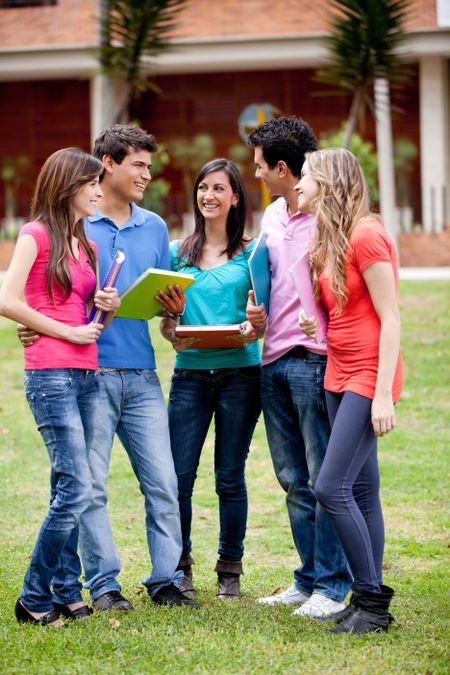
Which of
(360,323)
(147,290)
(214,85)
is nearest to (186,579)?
(147,290)

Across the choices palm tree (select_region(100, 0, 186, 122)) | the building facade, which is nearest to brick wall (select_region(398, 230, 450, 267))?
the building facade

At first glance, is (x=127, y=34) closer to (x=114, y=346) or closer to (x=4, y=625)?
(x=114, y=346)

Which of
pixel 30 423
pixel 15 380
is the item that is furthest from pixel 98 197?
pixel 15 380

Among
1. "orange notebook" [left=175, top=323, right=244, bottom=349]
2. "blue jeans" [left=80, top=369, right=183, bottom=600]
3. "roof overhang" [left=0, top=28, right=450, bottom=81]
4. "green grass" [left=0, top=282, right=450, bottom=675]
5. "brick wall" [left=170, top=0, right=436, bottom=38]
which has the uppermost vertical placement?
"brick wall" [left=170, top=0, right=436, bottom=38]

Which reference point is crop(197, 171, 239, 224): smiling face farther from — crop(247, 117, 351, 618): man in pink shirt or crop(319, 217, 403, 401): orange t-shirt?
crop(319, 217, 403, 401): orange t-shirt

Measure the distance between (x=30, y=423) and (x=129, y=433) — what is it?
5255 mm

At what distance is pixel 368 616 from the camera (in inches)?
175

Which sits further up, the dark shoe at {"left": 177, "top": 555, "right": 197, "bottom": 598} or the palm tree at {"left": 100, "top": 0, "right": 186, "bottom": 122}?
the palm tree at {"left": 100, "top": 0, "right": 186, "bottom": 122}

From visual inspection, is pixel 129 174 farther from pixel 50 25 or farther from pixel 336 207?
pixel 50 25

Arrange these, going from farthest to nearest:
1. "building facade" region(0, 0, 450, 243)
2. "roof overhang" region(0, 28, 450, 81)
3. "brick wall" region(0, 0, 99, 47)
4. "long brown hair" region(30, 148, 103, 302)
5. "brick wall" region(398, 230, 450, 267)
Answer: "brick wall" region(0, 0, 99, 47) → "building facade" region(0, 0, 450, 243) → "roof overhang" region(0, 28, 450, 81) → "brick wall" region(398, 230, 450, 267) → "long brown hair" region(30, 148, 103, 302)

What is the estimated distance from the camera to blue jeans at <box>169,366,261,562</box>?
5.05m

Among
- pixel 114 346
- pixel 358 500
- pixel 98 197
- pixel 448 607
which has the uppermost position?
pixel 98 197

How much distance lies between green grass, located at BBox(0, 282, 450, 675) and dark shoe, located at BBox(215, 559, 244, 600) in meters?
0.07

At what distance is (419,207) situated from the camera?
76.2ft
